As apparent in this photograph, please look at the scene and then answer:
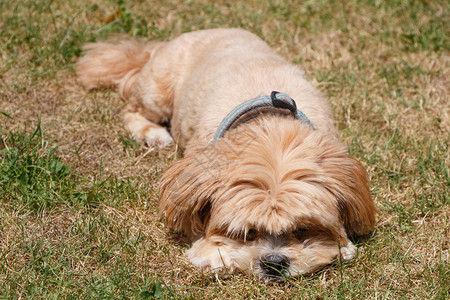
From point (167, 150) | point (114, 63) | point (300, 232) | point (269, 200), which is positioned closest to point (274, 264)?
point (300, 232)

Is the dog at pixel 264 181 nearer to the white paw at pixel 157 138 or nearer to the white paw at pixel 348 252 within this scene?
the white paw at pixel 348 252

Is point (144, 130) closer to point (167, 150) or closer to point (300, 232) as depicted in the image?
point (167, 150)

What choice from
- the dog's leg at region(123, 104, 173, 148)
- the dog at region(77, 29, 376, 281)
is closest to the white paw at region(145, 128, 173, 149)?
the dog's leg at region(123, 104, 173, 148)

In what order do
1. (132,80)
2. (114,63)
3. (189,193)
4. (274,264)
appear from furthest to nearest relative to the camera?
(114,63), (132,80), (189,193), (274,264)

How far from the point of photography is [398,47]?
20.4 ft

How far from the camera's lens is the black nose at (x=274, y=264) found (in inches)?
128

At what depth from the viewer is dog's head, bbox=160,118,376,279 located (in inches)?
123

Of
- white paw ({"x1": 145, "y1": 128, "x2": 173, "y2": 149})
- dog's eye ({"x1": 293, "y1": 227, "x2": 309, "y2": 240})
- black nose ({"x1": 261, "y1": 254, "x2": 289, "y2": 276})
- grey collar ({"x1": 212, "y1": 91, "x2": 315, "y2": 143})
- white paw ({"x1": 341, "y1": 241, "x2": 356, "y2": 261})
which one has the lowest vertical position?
white paw ({"x1": 145, "y1": 128, "x2": 173, "y2": 149})

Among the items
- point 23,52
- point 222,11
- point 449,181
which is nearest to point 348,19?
point 222,11

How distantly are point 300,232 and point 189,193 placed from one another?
0.70 meters

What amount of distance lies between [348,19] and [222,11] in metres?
1.53

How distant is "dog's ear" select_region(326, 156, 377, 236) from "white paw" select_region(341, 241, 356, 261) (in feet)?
0.35

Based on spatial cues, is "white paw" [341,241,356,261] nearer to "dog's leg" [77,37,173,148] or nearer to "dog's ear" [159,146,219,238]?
"dog's ear" [159,146,219,238]

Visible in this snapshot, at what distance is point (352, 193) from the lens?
11.0ft
